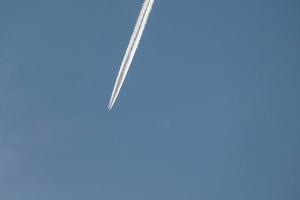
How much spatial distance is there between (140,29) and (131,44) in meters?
3.10

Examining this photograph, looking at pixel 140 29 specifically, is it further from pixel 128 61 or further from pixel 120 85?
pixel 120 85

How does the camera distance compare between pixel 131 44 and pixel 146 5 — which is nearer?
pixel 146 5

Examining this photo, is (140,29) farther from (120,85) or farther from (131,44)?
(120,85)

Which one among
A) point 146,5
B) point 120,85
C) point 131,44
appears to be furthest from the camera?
point 120,85

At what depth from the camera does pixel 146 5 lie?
58.5m

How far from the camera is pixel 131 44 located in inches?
2450

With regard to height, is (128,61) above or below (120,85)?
above

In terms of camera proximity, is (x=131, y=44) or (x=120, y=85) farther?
(x=120, y=85)

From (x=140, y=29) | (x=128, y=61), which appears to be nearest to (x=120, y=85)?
(x=128, y=61)

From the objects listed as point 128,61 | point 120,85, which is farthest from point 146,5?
point 120,85

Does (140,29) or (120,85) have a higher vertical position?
(140,29)

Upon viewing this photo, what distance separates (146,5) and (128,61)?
10.1 metres

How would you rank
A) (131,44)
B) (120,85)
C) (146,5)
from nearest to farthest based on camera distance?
(146,5) < (131,44) < (120,85)

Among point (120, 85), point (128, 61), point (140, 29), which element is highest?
point (140, 29)
